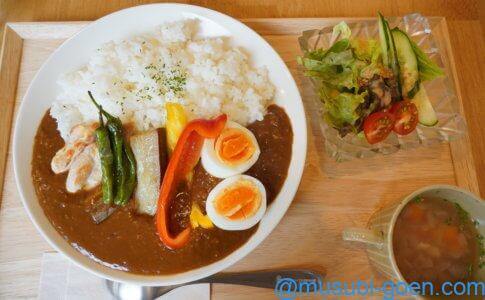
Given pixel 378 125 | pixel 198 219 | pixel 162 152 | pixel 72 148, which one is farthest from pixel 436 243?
pixel 72 148

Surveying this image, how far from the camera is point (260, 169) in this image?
77.4 inches

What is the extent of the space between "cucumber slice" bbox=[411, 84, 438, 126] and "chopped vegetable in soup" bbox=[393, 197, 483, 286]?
0.52m

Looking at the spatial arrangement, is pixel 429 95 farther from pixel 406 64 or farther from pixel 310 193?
pixel 310 193

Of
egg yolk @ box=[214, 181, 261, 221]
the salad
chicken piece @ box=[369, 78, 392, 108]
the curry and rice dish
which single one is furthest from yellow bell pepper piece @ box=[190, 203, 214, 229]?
chicken piece @ box=[369, 78, 392, 108]

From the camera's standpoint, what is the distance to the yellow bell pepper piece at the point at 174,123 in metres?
1.99

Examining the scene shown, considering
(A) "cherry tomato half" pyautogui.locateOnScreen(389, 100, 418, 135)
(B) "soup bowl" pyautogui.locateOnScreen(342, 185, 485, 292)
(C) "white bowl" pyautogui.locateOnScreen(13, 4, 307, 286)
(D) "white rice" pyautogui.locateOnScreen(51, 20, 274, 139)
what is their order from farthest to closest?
(D) "white rice" pyautogui.locateOnScreen(51, 20, 274, 139), (A) "cherry tomato half" pyautogui.locateOnScreen(389, 100, 418, 135), (C) "white bowl" pyautogui.locateOnScreen(13, 4, 307, 286), (B) "soup bowl" pyautogui.locateOnScreen(342, 185, 485, 292)

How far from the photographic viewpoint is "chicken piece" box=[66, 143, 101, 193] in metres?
1.95

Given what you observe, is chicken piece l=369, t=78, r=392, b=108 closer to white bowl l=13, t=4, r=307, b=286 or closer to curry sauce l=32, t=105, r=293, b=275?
white bowl l=13, t=4, r=307, b=286

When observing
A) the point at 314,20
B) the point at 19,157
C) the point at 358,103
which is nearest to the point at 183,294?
the point at 19,157

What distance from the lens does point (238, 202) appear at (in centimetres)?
179

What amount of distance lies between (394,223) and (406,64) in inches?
34.4

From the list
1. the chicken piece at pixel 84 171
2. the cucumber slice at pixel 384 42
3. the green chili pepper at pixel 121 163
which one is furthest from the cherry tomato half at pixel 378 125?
the chicken piece at pixel 84 171

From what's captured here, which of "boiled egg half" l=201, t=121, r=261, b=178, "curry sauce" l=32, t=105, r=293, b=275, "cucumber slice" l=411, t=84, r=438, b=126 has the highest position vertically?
"cucumber slice" l=411, t=84, r=438, b=126

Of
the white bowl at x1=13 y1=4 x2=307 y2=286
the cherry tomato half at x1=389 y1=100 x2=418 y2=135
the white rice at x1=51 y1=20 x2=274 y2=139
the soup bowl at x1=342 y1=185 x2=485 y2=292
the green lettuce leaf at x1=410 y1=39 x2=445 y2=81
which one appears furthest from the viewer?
the white rice at x1=51 y1=20 x2=274 y2=139
